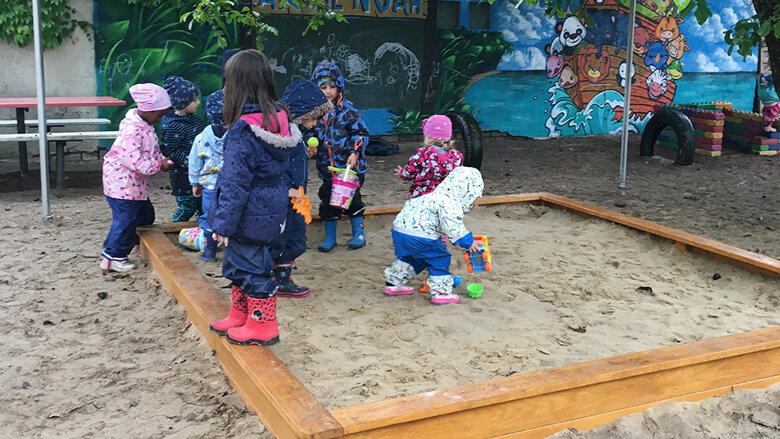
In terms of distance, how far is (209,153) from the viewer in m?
5.07

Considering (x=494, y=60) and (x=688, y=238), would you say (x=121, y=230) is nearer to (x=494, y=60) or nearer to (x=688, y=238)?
(x=688, y=238)

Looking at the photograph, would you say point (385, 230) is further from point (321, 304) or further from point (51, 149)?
point (51, 149)

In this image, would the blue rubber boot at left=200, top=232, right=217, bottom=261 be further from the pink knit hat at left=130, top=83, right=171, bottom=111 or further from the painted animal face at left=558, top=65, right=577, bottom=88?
the painted animal face at left=558, top=65, right=577, bottom=88

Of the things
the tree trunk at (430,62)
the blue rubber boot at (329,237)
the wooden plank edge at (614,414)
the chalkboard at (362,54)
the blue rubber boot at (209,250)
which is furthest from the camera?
the tree trunk at (430,62)

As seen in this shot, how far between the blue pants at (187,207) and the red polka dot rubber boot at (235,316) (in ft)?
7.23

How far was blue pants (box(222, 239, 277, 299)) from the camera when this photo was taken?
3.58 meters

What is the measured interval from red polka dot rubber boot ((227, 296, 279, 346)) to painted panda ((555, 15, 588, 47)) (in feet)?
35.3

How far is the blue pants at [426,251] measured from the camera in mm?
4441

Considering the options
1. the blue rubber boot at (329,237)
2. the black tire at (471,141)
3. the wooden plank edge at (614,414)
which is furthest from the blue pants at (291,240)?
the black tire at (471,141)

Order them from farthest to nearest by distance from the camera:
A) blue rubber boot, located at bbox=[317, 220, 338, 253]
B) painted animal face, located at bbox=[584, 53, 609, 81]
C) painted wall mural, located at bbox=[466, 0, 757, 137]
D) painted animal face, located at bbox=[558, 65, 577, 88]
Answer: painted animal face, located at bbox=[584, 53, 609, 81] < painted animal face, located at bbox=[558, 65, 577, 88] < painted wall mural, located at bbox=[466, 0, 757, 137] < blue rubber boot, located at bbox=[317, 220, 338, 253]

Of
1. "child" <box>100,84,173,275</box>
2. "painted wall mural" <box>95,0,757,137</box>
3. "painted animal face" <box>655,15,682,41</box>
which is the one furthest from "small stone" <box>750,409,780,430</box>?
"painted animal face" <box>655,15,682,41</box>

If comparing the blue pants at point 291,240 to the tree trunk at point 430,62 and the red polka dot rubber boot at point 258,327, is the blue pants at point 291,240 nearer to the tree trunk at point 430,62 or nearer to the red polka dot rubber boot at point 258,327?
the red polka dot rubber boot at point 258,327

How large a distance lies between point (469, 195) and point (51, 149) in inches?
298

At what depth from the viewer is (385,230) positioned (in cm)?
642
